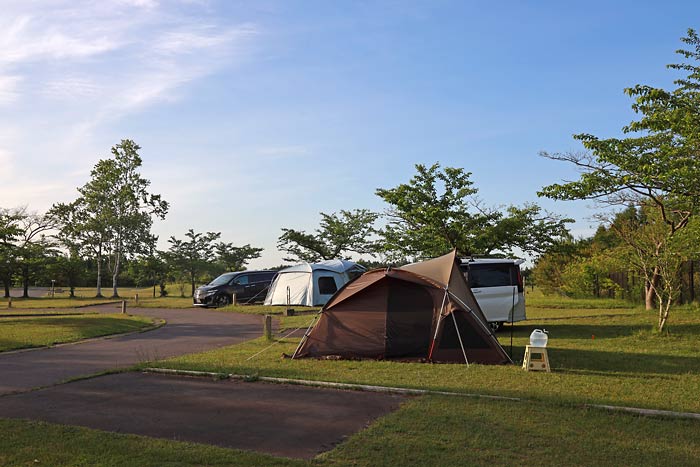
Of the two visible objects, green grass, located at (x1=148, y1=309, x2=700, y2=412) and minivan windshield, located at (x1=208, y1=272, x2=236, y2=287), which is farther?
minivan windshield, located at (x1=208, y1=272, x2=236, y2=287)

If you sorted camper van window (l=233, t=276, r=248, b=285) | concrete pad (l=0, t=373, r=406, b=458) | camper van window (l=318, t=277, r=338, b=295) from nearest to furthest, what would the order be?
concrete pad (l=0, t=373, r=406, b=458), camper van window (l=318, t=277, r=338, b=295), camper van window (l=233, t=276, r=248, b=285)

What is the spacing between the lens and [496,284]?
14602mm

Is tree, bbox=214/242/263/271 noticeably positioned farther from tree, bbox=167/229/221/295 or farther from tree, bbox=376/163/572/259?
tree, bbox=376/163/572/259

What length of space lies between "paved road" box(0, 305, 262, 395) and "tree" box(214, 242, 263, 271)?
25.0 metres

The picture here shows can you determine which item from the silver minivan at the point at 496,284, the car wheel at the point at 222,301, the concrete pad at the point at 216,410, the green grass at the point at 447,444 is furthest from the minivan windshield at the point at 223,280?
the green grass at the point at 447,444

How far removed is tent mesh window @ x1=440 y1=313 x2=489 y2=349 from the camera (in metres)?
10.3

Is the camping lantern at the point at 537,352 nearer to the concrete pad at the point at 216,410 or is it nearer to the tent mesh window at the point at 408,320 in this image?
the tent mesh window at the point at 408,320

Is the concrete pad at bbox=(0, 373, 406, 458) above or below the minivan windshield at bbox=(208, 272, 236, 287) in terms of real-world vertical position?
below

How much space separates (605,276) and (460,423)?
24353mm

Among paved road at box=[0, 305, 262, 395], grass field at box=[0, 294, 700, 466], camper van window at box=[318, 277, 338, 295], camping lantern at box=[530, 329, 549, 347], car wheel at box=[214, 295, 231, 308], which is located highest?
camper van window at box=[318, 277, 338, 295]

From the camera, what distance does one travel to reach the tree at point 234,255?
143 feet

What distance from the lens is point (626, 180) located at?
40.9ft

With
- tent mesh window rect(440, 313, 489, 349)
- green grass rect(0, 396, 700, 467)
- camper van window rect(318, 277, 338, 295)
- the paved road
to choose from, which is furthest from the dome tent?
green grass rect(0, 396, 700, 467)

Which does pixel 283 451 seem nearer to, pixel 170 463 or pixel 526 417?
pixel 170 463
